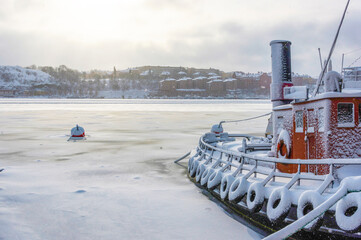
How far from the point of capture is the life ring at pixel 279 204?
8.55 metres

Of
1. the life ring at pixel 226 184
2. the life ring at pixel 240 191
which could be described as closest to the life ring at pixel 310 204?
the life ring at pixel 240 191

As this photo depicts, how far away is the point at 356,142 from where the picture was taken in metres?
9.52

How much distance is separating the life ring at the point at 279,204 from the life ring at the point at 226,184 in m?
2.51

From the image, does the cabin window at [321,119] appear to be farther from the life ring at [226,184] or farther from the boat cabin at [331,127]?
the life ring at [226,184]

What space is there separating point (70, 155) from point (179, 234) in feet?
47.7

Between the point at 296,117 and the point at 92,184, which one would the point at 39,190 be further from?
the point at 296,117

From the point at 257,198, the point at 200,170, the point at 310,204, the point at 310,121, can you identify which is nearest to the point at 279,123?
the point at 310,121

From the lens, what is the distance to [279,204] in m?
8.66

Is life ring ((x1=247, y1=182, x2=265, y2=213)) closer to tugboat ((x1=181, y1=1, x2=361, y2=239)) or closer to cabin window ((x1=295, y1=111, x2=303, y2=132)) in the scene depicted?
tugboat ((x1=181, y1=1, x2=361, y2=239))

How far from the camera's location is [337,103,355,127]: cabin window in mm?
9570

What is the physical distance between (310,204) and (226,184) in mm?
4097

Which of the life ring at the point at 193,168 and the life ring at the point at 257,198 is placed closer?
the life ring at the point at 257,198

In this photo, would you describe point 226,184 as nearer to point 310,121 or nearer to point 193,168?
point 310,121

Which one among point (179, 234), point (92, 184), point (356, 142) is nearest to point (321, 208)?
point (356, 142)
